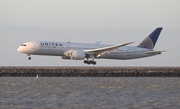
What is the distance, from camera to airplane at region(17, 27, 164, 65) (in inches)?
2901

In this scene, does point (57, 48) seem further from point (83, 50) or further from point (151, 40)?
point (151, 40)

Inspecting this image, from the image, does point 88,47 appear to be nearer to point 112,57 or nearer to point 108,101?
point 112,57

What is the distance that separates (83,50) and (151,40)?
67.5 ft

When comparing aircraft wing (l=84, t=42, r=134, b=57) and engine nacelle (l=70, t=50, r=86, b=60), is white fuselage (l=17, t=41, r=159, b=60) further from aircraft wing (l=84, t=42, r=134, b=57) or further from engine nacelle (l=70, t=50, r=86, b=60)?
aircraft wing (l=84, t=42, r=134, b=57)

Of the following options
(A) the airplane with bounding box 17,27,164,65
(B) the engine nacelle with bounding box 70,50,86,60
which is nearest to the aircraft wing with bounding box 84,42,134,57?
(A) the airplane with bounding box 17,27,164,65

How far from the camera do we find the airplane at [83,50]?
242ft

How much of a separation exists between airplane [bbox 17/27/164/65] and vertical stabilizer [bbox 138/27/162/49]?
373 centimetres

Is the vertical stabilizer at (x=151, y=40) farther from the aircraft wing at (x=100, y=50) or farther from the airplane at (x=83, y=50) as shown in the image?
the aircraft wing at (x=100, y=50)

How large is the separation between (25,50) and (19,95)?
33173 millimetres

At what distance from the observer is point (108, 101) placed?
37438 millimetres

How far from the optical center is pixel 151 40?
308 feet

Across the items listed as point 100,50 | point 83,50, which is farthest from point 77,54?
point 100,50

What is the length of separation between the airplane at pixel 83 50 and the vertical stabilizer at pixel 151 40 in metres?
3.73

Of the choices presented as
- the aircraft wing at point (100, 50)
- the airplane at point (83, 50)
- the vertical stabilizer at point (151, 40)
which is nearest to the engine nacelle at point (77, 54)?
the airplane at point (83, 50)
